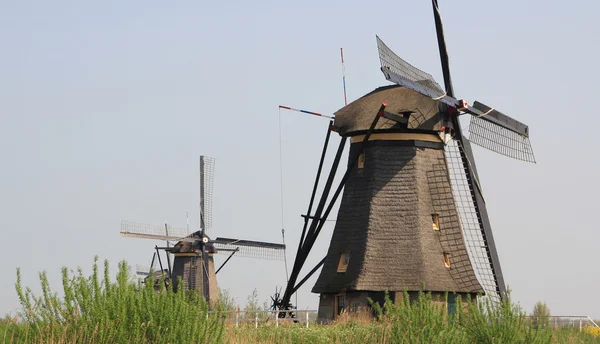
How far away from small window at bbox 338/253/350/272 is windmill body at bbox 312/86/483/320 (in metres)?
0.02

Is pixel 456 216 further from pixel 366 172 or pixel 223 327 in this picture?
pixel 223 327

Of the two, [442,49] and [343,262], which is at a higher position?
[442,49]

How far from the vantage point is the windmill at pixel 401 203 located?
2406 cm

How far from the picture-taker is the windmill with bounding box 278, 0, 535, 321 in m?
24.1

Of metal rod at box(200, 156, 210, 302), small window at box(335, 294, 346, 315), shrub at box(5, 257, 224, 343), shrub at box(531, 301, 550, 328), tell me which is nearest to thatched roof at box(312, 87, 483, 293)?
small window at box(335, 294, 346, 315)

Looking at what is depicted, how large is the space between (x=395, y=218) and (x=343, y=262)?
1734 millimetres

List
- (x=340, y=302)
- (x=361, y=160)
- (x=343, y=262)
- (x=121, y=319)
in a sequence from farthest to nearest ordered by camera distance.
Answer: (x=361, y=160), (x=343, y=262), (x=340, y=302), (x=121, y=319)

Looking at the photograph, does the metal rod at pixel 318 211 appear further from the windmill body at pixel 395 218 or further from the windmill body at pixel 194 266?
the windmill body at pixel 194 266

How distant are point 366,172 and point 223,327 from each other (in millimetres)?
10171

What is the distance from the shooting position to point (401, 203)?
2453 centimetres

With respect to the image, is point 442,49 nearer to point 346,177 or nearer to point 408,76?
point 408,76

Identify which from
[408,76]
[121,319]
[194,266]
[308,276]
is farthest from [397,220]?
[194,266]

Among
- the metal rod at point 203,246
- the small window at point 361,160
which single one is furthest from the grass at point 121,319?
the metal rod at point 203,246

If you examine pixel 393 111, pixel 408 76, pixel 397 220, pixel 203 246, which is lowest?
pixel 397 220
